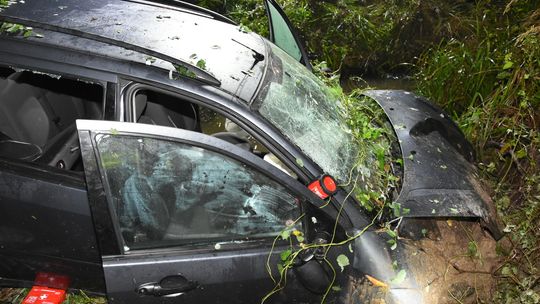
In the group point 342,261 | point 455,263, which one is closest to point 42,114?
point 342,261

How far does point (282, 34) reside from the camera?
3.50 metres

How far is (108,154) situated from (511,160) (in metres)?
2.91

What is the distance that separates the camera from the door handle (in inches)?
83.4

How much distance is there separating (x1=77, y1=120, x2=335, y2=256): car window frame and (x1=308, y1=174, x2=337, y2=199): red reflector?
3cm

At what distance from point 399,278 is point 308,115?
928 mm

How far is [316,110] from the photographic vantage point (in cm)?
257

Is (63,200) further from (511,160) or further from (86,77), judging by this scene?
(511,160)

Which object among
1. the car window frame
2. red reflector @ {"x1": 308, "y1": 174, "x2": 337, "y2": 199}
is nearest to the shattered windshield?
red reflector @ {"x1": 308, "y1": 174, "x2": 337, "y2": 199}

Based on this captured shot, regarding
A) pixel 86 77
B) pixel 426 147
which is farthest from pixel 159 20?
pixel 426 147

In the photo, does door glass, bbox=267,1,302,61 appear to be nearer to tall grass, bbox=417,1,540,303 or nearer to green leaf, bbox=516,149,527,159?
tall grass, bbox=417,1,540,303

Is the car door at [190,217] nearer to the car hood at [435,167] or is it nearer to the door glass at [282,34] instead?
the car hood at [435,167]

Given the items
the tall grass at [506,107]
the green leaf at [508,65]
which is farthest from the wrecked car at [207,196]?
the green leaf at [508,65]

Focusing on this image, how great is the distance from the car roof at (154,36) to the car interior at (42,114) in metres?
0.38

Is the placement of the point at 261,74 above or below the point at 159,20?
below
